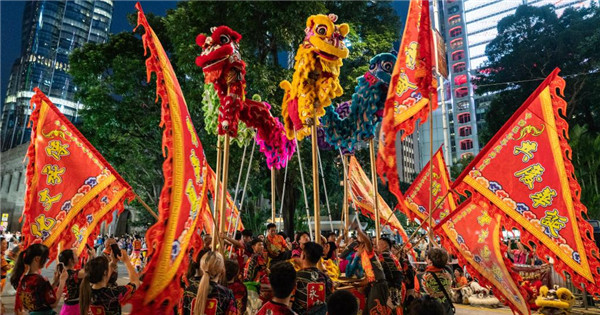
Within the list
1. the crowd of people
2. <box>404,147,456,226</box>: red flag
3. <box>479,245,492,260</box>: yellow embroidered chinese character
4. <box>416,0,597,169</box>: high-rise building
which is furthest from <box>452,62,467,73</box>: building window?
the crowd of people

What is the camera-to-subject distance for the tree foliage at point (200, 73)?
1233 centimetres

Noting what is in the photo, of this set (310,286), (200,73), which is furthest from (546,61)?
(310,286)

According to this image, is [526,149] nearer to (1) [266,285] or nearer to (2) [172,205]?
(1) [266,285]

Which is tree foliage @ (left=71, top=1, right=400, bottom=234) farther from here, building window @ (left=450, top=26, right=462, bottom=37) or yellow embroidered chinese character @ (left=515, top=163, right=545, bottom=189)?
building window @ (left=450, top=26, right=462, bottom=37)

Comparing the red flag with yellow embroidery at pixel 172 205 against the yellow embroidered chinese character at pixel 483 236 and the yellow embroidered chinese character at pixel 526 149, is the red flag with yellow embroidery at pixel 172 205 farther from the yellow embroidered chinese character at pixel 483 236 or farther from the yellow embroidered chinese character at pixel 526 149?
the yellow embroidered chinese character at pixel 526 149

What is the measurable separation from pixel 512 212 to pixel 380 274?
1980 mm

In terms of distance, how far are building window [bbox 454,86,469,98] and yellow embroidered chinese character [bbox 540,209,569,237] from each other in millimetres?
54040

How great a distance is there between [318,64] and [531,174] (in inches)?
117

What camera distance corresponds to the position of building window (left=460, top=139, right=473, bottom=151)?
5300 cm

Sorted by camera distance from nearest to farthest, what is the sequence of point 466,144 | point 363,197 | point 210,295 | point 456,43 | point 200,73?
point 210,295, point 363,197, point 200,73, point 466,144, point 456,43

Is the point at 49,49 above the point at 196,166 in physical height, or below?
above

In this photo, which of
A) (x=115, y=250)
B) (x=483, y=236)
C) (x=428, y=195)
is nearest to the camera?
(x=115, y=250)

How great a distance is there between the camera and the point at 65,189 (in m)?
4.65

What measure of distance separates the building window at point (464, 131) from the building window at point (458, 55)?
10.1 meters
